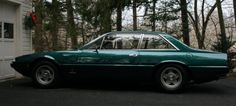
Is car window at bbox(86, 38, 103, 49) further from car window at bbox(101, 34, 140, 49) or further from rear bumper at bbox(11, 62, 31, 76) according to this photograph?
rear bumper at bbox(11, 62, 31, 76)

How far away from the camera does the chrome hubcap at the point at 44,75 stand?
10852 mm

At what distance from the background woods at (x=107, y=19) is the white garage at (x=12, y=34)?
269 inches

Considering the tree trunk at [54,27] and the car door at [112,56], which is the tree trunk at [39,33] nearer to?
the tree trunk at [54,27]

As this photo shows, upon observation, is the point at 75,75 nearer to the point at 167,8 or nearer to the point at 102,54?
the point at 102,54

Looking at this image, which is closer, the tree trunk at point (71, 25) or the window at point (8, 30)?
the window at point (8, 30)

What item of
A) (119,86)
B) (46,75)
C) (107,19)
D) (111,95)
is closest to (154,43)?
(119,86)

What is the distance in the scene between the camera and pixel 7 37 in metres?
13.1

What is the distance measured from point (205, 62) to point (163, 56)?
96 centimetres

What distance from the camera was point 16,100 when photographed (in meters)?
8.66

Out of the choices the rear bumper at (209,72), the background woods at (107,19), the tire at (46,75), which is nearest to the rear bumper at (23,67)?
the tire at (46,75)

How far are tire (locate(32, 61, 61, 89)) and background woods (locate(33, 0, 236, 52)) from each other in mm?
10116

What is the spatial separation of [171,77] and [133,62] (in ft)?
3.10

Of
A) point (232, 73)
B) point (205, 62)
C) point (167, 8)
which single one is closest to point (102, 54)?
point (205, 62)

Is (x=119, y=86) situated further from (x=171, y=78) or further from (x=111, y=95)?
(x=111, y=95)
